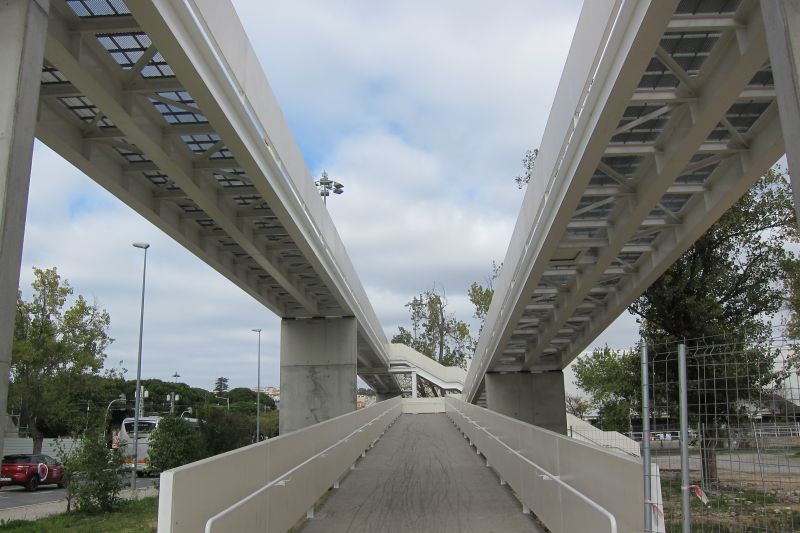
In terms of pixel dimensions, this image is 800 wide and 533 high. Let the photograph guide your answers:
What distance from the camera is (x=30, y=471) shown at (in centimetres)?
2653

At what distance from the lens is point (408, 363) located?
57094 mm

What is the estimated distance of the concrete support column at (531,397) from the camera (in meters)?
25.9

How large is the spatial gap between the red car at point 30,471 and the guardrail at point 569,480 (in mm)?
22289

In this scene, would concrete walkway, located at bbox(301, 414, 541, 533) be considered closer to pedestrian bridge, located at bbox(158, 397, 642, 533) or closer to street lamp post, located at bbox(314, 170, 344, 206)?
pedestrian bridge, located at bbox(158, 397, 642, 533)

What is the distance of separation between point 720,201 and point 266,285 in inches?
586

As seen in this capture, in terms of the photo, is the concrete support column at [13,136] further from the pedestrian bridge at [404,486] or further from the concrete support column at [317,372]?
the concrete support column at [317,372]

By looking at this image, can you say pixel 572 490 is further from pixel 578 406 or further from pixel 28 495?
pixel 578 406

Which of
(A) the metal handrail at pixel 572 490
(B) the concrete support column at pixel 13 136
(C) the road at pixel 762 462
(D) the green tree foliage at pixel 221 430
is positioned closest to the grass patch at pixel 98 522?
(D) the green tree foliage at pixel 221 430

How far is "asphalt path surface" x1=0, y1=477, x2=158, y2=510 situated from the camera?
2206 cm

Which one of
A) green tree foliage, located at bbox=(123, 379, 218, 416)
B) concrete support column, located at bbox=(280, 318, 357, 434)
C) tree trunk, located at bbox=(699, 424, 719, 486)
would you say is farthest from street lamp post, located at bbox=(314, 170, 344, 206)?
green tree foliage, located at bbox=(123, 379, 218, 416)

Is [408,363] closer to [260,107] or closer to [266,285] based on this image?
[266,285]

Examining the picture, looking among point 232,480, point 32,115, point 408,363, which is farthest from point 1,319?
point 408,363

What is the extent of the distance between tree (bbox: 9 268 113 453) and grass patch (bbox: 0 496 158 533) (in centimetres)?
1579

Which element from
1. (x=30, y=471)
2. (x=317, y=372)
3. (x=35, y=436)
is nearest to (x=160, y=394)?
(x=35, y=436)
